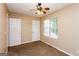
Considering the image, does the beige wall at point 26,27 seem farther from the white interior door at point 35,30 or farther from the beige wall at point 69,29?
the beige wall at point 69,29

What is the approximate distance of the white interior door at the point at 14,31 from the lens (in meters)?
5.45

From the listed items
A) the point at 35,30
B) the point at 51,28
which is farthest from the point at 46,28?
the point at 35,30

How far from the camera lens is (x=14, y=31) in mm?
5660

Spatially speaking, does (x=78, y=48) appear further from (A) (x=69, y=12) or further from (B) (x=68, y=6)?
(B) (x=68, y=6)

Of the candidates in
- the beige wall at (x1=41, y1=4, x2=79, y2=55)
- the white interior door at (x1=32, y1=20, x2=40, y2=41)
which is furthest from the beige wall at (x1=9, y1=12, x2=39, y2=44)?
the beige wall at (x1=41, y1=4, x2=79, y2=55)

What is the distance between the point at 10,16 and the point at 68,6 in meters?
3.69

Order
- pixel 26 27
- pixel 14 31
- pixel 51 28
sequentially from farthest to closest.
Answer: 1. pixel 26 27
2. pixel 51 28
3. pixel 14 31

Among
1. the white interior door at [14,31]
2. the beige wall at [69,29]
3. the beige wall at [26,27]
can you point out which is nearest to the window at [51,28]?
the beige wall at [69,29]

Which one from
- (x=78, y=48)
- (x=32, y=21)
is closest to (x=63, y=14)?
(x=78, y=48)

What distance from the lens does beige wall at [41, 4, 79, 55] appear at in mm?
3410

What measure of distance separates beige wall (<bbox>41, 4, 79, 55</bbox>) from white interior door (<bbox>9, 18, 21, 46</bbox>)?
2.83m

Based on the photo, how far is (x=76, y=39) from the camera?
11.2 ft

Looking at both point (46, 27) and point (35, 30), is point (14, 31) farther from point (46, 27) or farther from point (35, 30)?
point (46, 27)

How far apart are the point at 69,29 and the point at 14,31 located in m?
3.68
